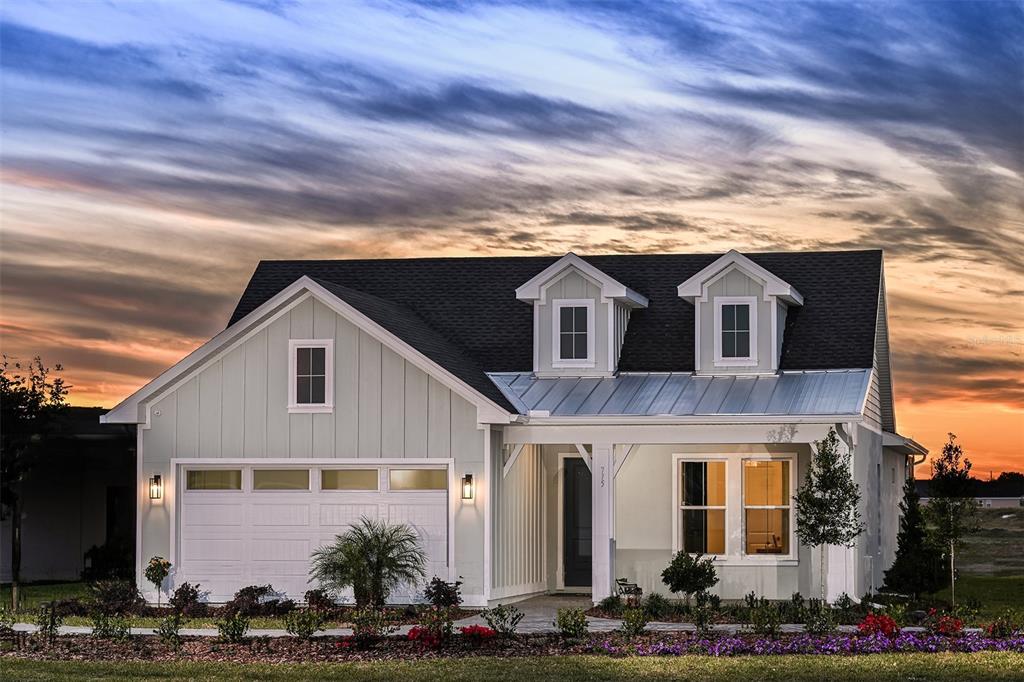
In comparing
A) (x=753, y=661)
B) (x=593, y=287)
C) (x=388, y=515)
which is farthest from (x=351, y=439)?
(x=753, y=661)

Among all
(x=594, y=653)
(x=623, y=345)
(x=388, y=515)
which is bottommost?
(x=594, y=653)

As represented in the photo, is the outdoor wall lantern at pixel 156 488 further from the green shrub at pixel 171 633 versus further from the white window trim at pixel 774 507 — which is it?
the white window trim at pixel 774 507

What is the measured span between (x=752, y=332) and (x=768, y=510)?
3.30 m

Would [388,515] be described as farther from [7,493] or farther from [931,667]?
[931,667]

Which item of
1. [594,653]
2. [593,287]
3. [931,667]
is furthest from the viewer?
[593,287]

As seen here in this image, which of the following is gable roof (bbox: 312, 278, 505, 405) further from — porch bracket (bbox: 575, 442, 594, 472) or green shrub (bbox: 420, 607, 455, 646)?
green shrub (bbox: 420, 607, 455, 646)

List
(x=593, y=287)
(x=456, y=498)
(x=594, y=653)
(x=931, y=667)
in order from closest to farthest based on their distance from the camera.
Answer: (x=931, y=667), (x=594, y=653), (x=456, y=498), (x=593, y=287)

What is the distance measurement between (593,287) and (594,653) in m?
10.4

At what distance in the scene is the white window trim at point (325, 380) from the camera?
2486 centimetres

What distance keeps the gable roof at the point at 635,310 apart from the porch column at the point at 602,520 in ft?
6.35

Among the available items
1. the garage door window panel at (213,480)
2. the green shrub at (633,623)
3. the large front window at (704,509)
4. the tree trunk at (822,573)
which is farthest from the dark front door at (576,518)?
the green shrub at (633,623)

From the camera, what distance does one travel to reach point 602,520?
2448 cm

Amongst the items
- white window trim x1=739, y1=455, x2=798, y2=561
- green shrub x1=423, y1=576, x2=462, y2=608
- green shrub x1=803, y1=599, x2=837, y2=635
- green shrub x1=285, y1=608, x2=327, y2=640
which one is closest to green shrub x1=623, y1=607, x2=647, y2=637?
green shrub x1=803, y1=599, x2=837, y2=635

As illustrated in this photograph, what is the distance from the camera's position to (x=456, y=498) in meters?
24.3
